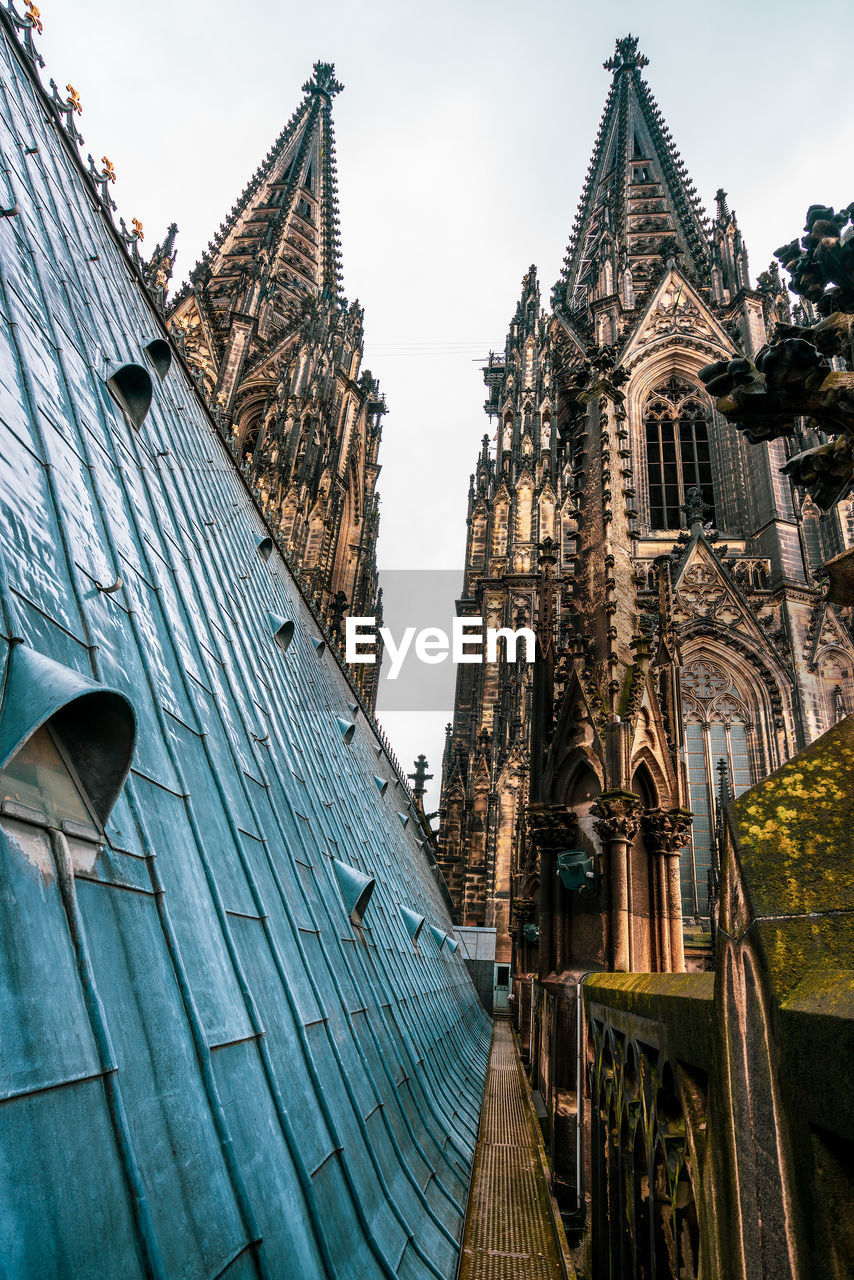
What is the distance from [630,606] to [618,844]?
265 cm

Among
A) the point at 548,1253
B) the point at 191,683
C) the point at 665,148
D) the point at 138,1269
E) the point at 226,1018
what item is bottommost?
the point at 548,1253

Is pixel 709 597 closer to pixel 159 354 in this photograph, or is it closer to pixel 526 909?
pixel 526 909

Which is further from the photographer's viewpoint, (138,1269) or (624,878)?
(624,878)

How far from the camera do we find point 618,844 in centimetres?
662

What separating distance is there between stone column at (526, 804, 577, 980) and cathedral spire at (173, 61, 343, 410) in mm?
25918

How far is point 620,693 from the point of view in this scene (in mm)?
7266

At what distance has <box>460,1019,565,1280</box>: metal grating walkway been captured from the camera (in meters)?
4.09

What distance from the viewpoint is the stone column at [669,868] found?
22.1ft

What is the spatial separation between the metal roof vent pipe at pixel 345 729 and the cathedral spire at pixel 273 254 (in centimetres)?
2216

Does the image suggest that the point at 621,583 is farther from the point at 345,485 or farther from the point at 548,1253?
the point at 345,485

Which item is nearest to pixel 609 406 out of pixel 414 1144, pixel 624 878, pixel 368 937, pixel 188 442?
pixel 188 442

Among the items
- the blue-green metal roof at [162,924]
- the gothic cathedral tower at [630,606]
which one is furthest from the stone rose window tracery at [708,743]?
the blue-green metal roof at [162,924]

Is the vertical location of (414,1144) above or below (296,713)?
below

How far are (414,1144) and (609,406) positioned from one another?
7723mm
